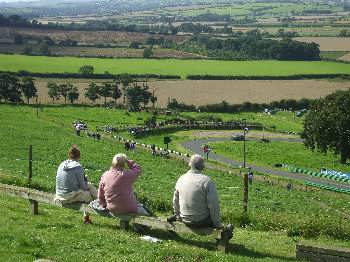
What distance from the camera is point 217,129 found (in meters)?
96.2

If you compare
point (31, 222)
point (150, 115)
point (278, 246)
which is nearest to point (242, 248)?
point (278, 246)

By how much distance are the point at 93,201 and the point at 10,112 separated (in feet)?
235

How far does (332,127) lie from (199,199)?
57849 millimetres

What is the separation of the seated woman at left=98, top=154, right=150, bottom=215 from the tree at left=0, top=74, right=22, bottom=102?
9221cm

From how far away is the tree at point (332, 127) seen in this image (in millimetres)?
68119

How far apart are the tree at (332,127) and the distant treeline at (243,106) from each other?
4173 centimetres

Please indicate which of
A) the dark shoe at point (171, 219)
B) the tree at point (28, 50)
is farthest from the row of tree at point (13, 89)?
the dark shoe at point (171, 219)

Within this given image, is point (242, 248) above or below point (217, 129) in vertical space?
above

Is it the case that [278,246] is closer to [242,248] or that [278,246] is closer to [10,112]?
[242,248]

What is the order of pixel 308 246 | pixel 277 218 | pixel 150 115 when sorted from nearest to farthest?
pixel 308 246
pixel 277 218
pixel 150 115

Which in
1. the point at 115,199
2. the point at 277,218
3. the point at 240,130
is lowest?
the point at 240,130

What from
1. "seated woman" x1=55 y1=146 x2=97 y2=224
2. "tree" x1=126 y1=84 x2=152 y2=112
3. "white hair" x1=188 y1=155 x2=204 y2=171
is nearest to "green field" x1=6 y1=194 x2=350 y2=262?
"seated woman" x1=55 y1=146 x2=97 y2=224

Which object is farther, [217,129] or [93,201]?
[217,129]

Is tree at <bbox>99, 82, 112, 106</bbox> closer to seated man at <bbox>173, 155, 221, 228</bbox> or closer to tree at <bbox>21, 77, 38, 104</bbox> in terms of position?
tree at <bbox>21, 77, 38, 104</bbox>
